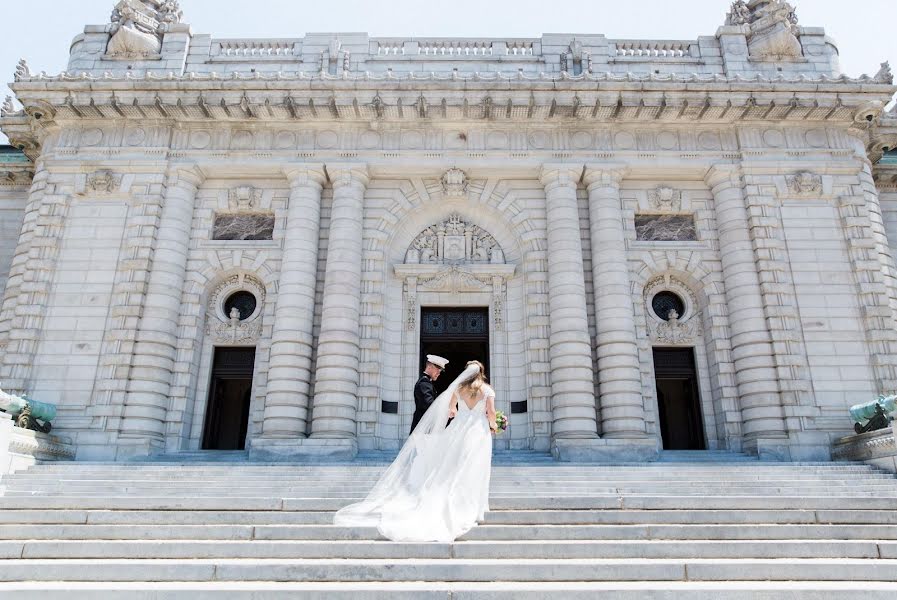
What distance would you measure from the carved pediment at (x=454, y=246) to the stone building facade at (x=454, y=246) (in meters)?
0.08

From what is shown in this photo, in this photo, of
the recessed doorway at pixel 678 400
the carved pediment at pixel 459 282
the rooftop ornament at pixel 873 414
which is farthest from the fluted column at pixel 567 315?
the rooftop ornament at pixel 873 414

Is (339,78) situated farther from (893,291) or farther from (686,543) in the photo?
(893,291)

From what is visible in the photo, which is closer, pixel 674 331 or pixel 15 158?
pixel 674 331

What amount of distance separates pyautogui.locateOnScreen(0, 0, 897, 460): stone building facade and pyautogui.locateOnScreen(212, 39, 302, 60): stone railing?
0.31 meters

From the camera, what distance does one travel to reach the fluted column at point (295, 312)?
16875mm

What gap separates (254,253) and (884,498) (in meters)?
17.1

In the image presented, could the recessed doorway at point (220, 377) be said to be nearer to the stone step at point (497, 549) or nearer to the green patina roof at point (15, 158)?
the stone step at point (497, 549)

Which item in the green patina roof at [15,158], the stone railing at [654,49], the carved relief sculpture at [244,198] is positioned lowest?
the carved relief sculpture at [244,198]

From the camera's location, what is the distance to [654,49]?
21.5 meters

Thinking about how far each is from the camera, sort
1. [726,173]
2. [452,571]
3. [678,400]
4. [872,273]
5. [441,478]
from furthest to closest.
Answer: [678,400]
[726,173]
[872,273]
[441,478]
[452,571]

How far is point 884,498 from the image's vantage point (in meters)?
9.55

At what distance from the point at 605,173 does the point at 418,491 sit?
1390 cm

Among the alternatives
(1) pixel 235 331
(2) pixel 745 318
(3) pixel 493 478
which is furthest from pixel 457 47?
(3) pixel 493 478

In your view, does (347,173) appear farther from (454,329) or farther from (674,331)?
(674,331)
